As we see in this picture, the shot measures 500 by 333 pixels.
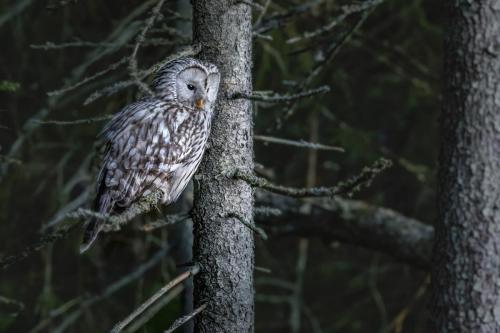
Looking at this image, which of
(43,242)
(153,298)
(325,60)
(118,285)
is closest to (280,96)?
(153,298)

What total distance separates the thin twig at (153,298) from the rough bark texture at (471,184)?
133cm

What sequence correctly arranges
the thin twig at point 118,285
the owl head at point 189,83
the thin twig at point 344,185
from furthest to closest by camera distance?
the thin twig at point 118,285
the owl head at point 189,83
the thin twig at point 344,185

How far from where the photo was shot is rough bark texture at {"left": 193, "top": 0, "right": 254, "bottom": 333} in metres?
3.09

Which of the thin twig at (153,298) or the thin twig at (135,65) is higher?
the thin twig at (135,65)

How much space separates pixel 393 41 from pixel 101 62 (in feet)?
7.57

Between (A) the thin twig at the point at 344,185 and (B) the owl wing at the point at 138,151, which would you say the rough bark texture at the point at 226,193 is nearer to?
(A) the thin twig at the point at 344,185

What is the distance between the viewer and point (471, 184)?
3.78 metres

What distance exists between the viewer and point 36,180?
6504 millimetres

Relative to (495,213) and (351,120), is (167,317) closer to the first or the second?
(495,213)

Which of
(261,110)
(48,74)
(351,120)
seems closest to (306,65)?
(261,110)

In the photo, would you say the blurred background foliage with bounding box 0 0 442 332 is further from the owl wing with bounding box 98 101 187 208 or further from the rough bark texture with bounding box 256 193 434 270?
the owl wing with bounding box 98 101 187 208

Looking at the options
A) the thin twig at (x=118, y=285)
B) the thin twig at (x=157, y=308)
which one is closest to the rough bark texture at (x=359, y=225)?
the thin twig at (x=118, y=285)

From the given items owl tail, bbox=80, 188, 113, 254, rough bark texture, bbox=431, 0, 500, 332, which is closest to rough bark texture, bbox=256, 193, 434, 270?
rough bark texture, bbox=431, 0, 500, 332

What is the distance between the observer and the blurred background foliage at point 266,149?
5.41m
